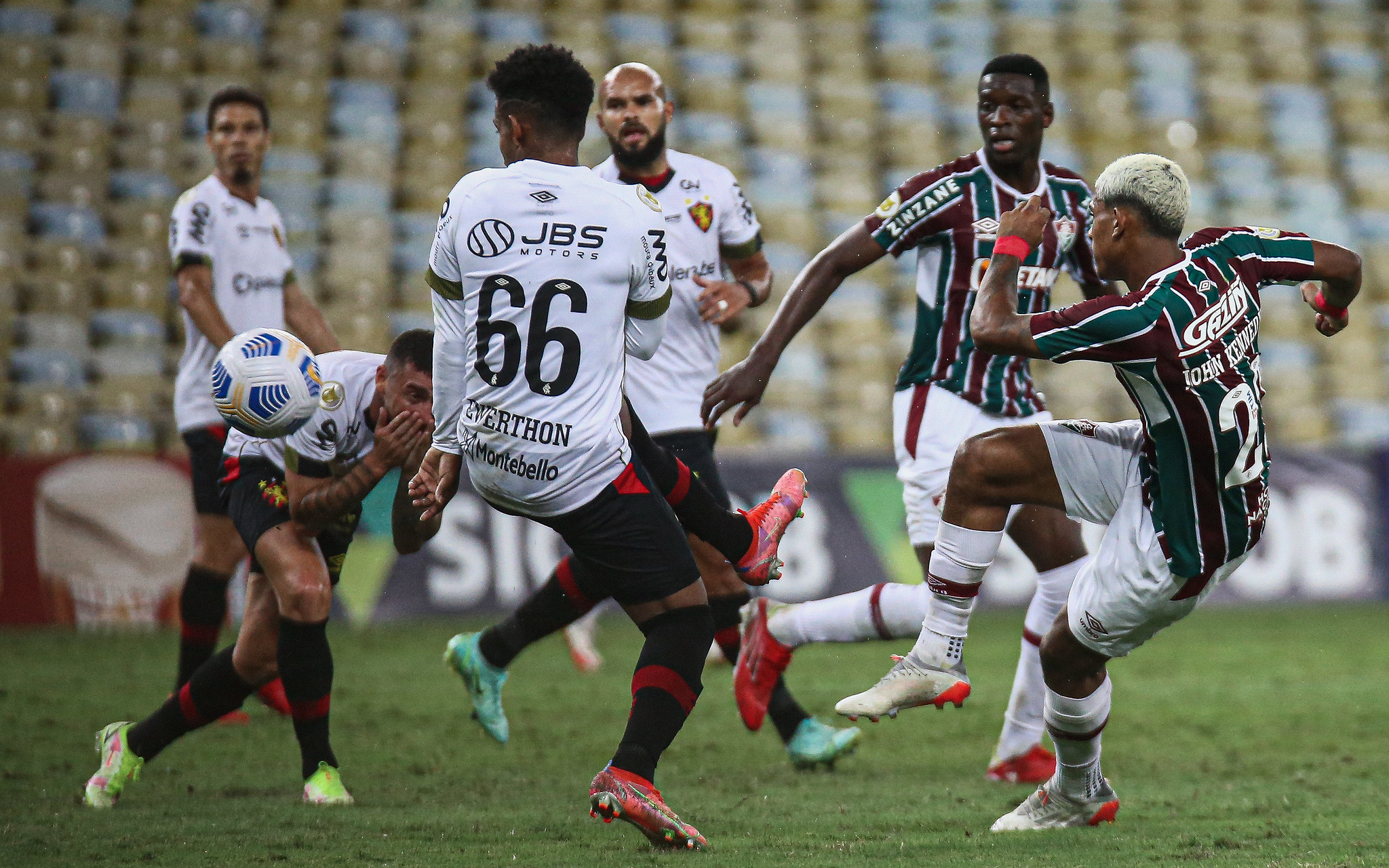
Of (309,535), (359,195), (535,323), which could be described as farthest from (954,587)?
(359,195)

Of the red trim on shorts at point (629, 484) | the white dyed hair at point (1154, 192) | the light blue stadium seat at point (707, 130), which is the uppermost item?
the light blue stadium seat at point (707, 130)

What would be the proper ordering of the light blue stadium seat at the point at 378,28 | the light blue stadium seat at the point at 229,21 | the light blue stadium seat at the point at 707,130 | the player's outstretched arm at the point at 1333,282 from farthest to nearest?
the light blue stadium seat at the point at 378,28 < the light blue stadium seat at the point at 707,130 < the light blue stadium seat at the point at 229,21 < the player's outstretched arm at the point at 1333,282

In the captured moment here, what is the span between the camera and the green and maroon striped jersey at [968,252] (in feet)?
17.3

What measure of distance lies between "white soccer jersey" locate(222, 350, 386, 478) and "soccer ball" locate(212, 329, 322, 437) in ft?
0.33

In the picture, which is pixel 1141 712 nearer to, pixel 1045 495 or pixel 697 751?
pixel 697 751

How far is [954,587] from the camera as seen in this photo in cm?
449

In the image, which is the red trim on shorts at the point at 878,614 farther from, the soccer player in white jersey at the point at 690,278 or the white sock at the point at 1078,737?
the white sock at the point at 1078,737

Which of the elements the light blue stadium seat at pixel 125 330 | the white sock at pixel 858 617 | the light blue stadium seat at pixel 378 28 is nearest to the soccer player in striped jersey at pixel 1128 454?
the white sock at pixel 858 617

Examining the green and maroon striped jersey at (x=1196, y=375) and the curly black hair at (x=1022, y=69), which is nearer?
the green and maroon striped jersey at (x=1196, y=375)

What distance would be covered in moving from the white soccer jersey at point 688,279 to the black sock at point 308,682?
1658mm

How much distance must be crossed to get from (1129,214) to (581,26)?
11704mm

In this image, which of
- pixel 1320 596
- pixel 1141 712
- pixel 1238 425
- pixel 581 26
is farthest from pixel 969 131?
pixel 1238 425

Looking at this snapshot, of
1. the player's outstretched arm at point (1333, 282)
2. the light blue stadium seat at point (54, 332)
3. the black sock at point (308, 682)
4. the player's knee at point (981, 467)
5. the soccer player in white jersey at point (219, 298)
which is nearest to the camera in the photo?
the player's outstretched arm at point (1333, 282)

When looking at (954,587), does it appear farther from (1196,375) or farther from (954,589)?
(1196,375)
